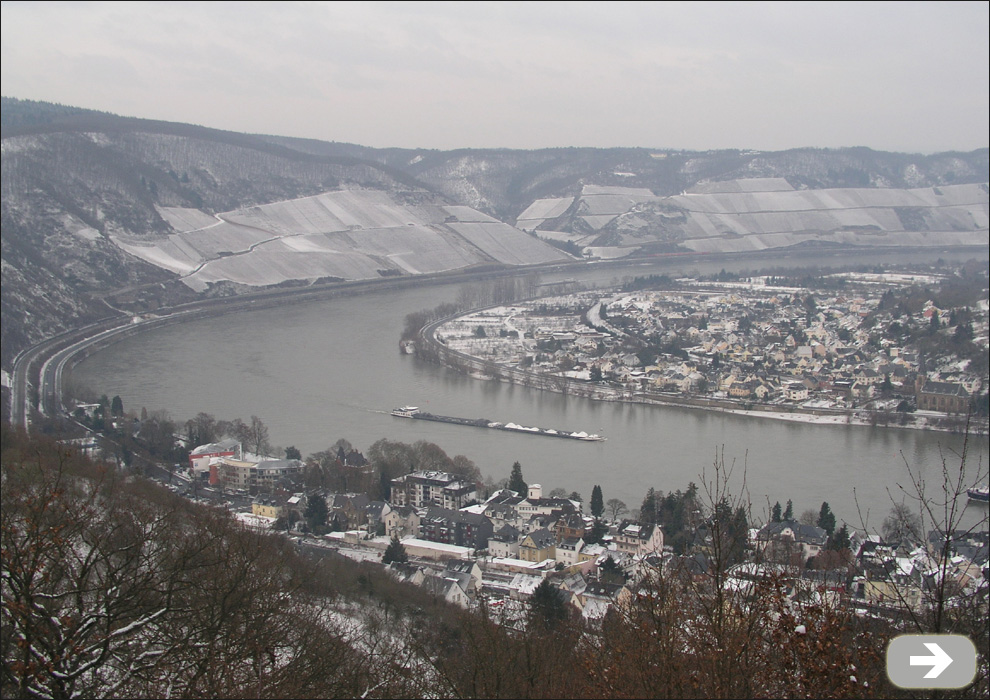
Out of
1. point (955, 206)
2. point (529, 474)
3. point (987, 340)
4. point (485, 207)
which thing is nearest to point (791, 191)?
point (955, 206)

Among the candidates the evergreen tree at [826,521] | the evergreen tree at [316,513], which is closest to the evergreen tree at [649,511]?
the evergreen tree at [826,521]

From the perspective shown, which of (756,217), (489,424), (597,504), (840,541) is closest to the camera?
(840,541)

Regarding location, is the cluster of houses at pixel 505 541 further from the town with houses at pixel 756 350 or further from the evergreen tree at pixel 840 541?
the town with houses at pixel 756 350

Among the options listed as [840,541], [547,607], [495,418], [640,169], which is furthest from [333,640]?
[640,169]

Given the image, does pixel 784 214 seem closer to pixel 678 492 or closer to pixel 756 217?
pixel 756 217

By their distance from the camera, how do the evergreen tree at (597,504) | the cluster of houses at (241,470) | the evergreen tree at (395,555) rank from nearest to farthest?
1. the evergreen tree at (395,555)
2. the evergreen tree at (597,504)
3. the cluster of houses at (241,470)

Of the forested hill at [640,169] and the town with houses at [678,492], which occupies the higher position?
the forested hill at [640,169]

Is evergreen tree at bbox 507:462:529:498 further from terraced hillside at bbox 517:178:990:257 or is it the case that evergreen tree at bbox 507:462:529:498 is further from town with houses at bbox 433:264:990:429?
terraced hillside at bbox 517:178:990:257
